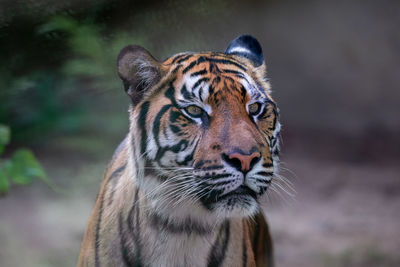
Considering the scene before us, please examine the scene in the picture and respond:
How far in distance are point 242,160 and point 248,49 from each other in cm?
84

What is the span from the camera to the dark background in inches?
142

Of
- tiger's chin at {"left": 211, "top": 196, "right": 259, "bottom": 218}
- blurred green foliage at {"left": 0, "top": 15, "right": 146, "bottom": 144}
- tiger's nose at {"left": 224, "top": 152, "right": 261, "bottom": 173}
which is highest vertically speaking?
blurred green foliage at {"left": 0, "top": 15, "right": 146, "bottom": 144}

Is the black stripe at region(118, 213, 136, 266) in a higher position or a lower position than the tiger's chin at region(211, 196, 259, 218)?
lower

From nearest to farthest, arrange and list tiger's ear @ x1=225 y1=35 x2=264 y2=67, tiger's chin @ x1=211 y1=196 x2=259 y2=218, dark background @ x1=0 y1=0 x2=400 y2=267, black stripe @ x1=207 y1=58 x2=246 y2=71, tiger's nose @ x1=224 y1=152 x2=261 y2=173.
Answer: tiger's nose @ x1=224 y1=152 x2=261 y2=173, tiger's chin @ x1=211 y1=196 x2=259 y2=218, black stripe @ x1=207 y1=58 x2=246 y2=71, tiger's ear @ x1=225 y1=35 x2=264 y2=67, dark background @ x1=0 y1=0 x2=400 y2=267

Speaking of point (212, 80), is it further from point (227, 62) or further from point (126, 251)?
point (126, 251)

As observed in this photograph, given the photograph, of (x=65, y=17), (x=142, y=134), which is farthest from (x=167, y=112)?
(x=65, y=17)

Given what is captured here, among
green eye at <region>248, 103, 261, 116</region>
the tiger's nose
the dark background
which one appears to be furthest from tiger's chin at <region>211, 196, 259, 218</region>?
the dark background

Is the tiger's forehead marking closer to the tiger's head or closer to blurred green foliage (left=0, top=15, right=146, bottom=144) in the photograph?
the tiger's head

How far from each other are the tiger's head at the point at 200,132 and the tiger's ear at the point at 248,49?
0.19m


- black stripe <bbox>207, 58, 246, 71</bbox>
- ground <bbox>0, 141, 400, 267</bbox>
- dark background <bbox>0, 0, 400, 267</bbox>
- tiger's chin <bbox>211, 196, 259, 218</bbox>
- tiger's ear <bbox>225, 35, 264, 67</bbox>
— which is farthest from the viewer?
ground <bbox>0, 141, 400, 267</bbox>

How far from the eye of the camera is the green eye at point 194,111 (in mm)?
2131

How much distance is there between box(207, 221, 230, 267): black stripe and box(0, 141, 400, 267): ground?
203cm

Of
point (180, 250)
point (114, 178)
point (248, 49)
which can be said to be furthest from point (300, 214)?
point (180, 250)

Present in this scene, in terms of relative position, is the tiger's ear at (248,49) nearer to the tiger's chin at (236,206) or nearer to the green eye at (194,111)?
the green eye at (194,111)
